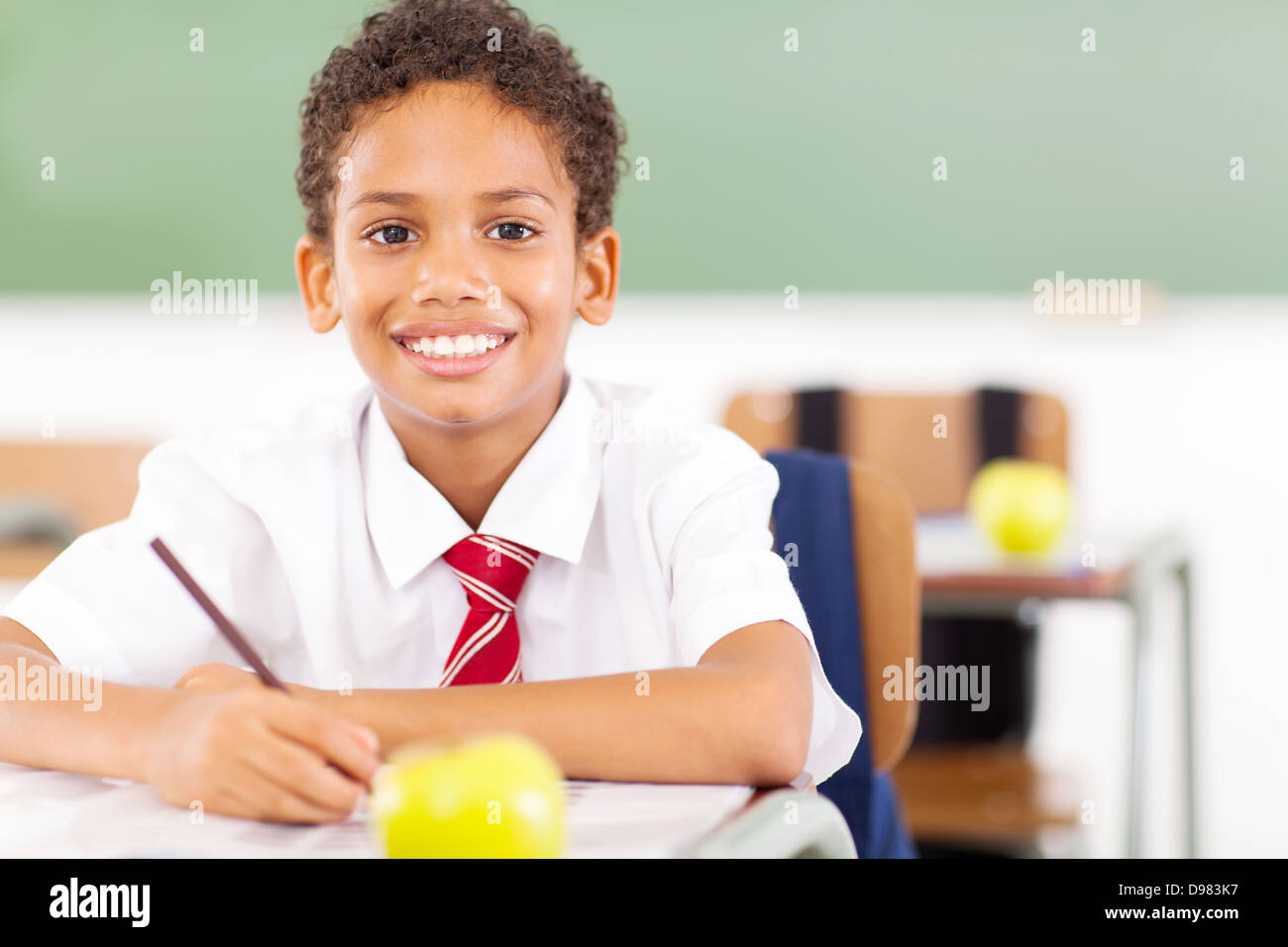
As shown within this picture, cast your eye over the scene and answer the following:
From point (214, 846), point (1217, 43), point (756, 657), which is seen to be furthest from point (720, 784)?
point (1217, 43)

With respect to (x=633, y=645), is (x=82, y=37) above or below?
above

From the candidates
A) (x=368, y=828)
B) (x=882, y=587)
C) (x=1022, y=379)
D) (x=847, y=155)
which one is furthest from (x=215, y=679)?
(x=1022, y=379)

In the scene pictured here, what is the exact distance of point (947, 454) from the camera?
2.58 m

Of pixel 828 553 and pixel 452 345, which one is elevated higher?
pixel 452 345

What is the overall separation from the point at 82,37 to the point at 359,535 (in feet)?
4.41

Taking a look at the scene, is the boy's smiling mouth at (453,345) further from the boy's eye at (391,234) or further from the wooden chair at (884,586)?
the wooden chair at (884,586)

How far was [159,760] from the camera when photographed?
71 cm

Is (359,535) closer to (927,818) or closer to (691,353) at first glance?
(927,818)

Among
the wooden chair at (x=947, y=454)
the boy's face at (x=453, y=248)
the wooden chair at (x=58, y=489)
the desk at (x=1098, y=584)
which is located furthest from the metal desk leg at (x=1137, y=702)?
the wooden chair at (x=58, y=489)

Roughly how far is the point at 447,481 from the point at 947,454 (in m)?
1.62

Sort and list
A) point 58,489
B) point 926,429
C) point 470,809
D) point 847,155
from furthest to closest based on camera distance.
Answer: point 847,155 → point 926,429 → point 58,489 → point 470,809

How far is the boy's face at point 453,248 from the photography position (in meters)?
0.99

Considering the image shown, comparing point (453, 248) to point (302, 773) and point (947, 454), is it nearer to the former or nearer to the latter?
point (302, 773)

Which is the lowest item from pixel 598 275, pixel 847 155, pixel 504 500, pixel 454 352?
pixel 504 500
